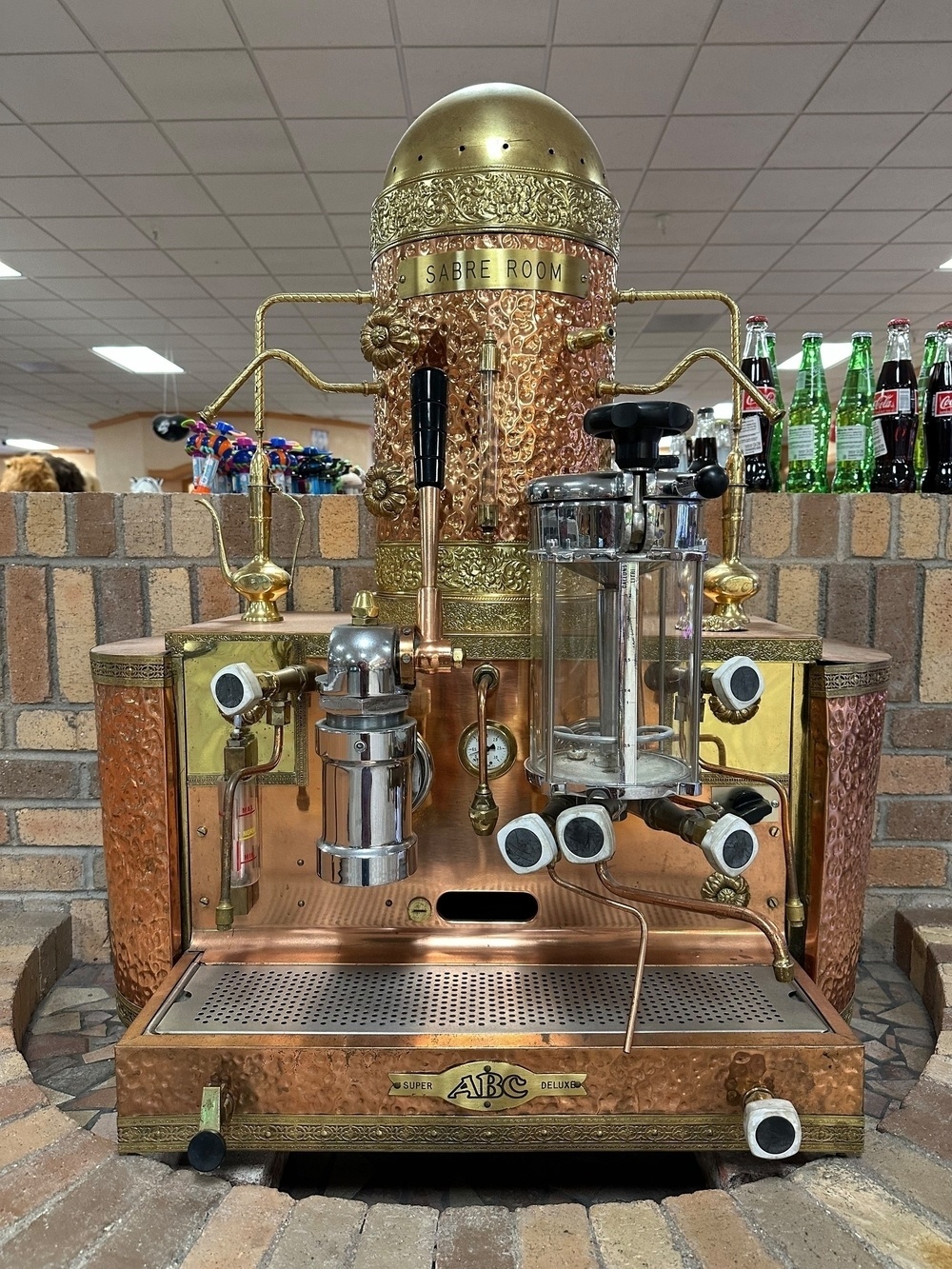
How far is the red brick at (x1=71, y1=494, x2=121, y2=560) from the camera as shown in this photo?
4.21 ft

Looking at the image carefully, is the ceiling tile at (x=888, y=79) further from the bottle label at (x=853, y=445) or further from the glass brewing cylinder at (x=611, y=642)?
the glass brewing cylinder at (x=611, y=642)

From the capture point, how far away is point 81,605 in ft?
4.24

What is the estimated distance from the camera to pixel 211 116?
2.85 m

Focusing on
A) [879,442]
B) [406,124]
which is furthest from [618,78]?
[879,442]

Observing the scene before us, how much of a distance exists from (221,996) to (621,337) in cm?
569

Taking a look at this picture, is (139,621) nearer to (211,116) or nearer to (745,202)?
(211,116)

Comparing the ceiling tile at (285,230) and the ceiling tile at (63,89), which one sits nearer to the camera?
the ceiling tile at (63,89)

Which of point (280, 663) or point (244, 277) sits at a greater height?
point (244, 277)

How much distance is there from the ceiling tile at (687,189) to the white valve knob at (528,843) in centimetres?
326

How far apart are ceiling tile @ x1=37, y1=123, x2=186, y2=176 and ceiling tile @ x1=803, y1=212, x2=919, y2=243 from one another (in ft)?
9.04

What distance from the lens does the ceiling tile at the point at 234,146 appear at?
293 cm

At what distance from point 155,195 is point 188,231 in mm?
425

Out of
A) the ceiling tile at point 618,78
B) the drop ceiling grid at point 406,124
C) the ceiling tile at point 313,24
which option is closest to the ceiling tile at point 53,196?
the drop ceiling grid at point 406,124

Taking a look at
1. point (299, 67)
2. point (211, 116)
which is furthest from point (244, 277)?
point (299, 67)
